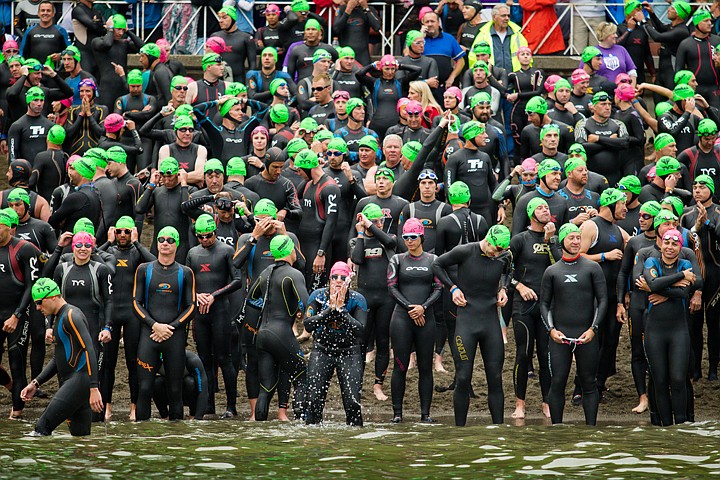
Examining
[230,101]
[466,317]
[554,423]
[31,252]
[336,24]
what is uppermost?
[336,24]

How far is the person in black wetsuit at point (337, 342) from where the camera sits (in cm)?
1253

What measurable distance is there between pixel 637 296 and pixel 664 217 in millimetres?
947

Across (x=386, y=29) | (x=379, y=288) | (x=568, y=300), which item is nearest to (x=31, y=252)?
(x=379, y=288)

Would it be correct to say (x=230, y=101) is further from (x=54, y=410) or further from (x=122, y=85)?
(x=54, y=410)

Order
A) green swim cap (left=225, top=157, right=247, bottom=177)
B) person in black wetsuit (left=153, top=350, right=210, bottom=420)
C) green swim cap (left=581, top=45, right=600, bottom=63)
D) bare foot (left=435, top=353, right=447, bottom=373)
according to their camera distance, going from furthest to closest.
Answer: green swim cap (left=581, top=45, right=600, bottom=63) < green swim cap (left=225, top=157, right=247, bottom=177) < bare foot (left=435, top=353, right=447, bottom=373) < person in black wetsuit (left=153, top=350, right=210, bottom=420)

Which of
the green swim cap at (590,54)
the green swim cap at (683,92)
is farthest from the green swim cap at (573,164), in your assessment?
the green swim cap at (590,54)

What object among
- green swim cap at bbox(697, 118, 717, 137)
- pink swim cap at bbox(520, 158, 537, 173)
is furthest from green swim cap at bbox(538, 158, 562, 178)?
green swim cap at bbox(697, 118, 717, 137)

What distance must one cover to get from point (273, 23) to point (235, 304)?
7402mm

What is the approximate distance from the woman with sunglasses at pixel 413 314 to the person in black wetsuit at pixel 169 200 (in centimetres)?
300

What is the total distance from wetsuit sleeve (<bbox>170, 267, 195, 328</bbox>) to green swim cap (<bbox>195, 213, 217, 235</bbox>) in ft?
1.89

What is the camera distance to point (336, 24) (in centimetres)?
1989

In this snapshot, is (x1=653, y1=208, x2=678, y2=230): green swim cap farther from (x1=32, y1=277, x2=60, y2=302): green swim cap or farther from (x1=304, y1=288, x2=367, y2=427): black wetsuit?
(x1=32, y1=277, x2=60, y2=302): green swim cap

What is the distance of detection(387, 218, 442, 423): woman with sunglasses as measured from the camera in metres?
13.2

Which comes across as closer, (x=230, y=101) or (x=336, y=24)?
(x=230, y=101)
